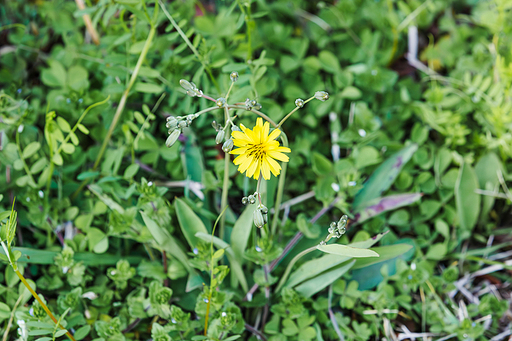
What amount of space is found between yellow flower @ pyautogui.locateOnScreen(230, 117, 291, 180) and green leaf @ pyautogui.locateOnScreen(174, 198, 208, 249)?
0.55 meters

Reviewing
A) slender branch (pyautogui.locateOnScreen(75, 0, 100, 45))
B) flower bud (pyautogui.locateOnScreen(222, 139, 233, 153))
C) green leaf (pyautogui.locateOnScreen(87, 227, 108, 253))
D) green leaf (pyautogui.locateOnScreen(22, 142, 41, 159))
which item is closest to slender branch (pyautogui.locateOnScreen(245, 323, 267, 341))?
green leaf (pyautogui.locateOnScreen(87, 227, 108, 253))

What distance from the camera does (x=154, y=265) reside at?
5.93 ft

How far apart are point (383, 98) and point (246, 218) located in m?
1.26

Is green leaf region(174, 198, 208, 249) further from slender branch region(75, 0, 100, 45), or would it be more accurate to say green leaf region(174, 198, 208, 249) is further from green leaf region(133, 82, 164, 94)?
slender branch region(75, 0, 100, 45)

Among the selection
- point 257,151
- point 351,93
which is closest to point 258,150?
point 257,151

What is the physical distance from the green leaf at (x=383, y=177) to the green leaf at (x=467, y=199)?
1.00ft

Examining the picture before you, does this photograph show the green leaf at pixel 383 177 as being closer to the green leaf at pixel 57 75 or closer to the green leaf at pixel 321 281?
the green leaf at pixel 321 281

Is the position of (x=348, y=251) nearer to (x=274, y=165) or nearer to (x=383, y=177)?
(x=274, y=165)

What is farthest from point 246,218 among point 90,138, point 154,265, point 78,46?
point 78,46

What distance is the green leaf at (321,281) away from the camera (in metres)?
1.72

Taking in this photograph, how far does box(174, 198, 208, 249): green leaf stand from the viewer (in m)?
1.76

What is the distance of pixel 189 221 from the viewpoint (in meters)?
1.77

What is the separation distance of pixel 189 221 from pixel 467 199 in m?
1.46

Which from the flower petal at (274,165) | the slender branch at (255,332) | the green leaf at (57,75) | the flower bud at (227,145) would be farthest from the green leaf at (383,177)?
the green leaf at (57,75)
